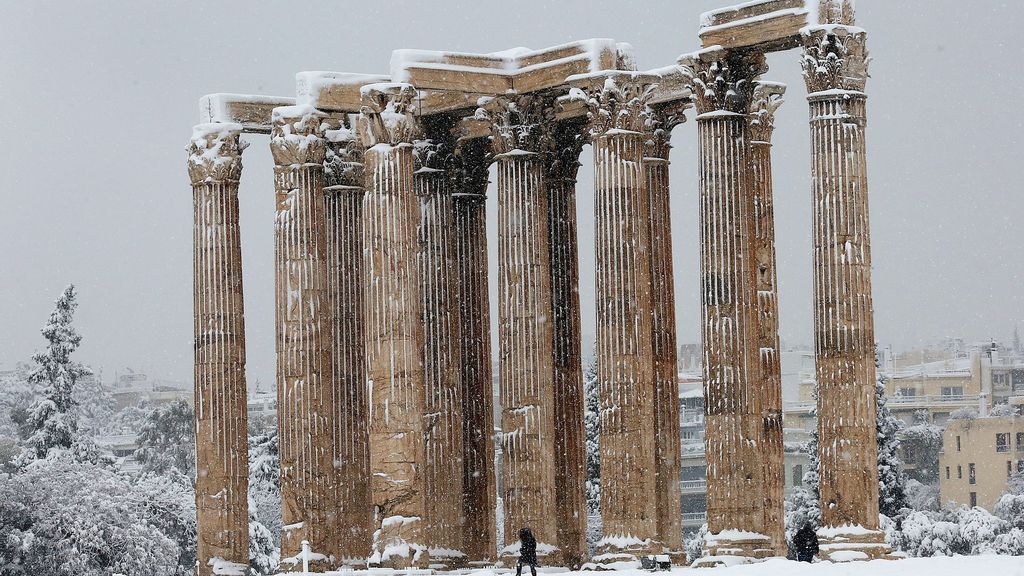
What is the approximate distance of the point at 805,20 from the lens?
58000mm

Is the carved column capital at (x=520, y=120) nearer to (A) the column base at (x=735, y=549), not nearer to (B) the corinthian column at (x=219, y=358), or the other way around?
(B) the corinthian column at (x=219, y=358)

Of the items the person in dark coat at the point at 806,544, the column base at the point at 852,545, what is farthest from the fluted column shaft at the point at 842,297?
the person in dark coat at the point at 806,544

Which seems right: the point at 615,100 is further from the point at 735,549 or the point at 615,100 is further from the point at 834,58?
the point at 735,549

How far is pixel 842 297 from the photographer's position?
56438 mm

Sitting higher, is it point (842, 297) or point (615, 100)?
Result: point (615, 100)

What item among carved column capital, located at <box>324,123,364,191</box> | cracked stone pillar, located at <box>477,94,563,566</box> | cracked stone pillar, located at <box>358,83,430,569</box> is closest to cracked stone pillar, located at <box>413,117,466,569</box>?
carved column capital, located at <box>324,123,364,191</box>

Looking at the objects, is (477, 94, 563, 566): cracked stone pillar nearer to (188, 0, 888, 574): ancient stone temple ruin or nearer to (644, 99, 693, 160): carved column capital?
(188, 0, 888, 574): ancient stone temple ruin

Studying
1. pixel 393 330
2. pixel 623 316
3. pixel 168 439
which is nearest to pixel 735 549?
pixel 623 316

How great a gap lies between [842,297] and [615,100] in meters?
9.76

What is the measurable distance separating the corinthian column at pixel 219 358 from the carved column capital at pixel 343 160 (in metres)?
2.96

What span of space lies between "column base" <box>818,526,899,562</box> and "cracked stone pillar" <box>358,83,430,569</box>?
479 inches

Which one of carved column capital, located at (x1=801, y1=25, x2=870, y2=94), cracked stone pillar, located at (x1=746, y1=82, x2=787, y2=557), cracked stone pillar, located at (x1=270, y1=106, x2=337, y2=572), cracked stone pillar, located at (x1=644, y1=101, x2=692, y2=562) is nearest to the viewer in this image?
carved column capital, located at (x1=801, y1=25, x2=870, y2=94)

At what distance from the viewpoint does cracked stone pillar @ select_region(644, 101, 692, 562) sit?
6694cm

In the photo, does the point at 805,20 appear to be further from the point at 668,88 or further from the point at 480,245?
the point at 480,245
